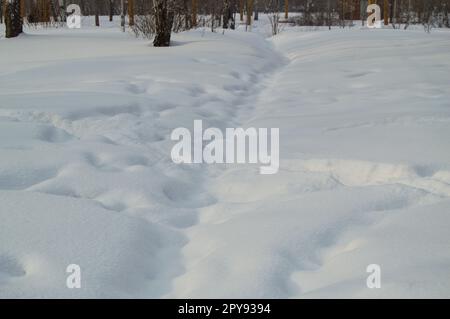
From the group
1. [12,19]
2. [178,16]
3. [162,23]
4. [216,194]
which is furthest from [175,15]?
[216,194]

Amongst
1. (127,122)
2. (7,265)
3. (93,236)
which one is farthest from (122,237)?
(127,122)

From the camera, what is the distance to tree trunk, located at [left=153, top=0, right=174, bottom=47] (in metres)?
7.84

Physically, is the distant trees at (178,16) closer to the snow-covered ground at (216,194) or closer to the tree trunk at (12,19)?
the tree trunk at (12,19)

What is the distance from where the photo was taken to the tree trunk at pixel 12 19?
8.98 metres

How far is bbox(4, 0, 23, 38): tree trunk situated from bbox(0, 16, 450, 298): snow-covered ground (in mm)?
5179

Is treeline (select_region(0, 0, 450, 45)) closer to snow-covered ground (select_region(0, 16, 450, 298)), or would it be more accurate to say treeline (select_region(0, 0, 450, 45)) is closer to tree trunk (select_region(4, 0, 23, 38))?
tree trunk (select_region(4, 0, 23, 38))

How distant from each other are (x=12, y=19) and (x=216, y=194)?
8191 millimetres

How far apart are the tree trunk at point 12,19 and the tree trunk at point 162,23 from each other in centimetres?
290

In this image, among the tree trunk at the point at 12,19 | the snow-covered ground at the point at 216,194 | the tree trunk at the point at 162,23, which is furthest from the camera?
the tree trunk at the point at 12,19

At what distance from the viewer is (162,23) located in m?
7.82

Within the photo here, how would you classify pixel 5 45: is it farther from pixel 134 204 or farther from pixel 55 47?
pixel 134 204

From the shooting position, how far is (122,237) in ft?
5.54

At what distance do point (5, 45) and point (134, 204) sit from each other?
21.6 feet

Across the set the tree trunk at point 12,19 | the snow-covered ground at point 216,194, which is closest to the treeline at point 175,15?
the tree trunk at point 12,19
